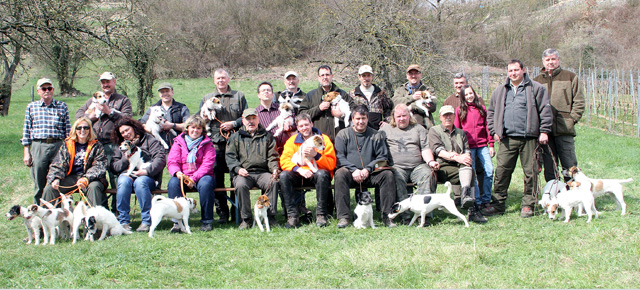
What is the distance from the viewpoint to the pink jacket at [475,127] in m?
5.49

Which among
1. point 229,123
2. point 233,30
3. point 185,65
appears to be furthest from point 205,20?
point 229,123

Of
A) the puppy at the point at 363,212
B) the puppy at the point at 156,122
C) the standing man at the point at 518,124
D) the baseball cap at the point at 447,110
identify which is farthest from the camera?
the puppy at the point at 156,122

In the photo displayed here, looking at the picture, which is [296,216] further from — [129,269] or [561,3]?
[561,3]

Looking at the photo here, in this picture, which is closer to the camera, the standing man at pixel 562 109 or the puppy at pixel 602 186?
the puppy at pixel 602 186

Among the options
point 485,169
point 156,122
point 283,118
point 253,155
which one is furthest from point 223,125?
point 485,169

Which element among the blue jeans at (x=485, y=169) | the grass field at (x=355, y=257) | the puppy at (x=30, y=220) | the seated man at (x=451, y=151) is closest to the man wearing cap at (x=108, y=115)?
the puppy at (x=30, y=220)

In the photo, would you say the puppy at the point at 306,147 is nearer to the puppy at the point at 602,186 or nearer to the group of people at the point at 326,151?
the group of people at the point at 326,151

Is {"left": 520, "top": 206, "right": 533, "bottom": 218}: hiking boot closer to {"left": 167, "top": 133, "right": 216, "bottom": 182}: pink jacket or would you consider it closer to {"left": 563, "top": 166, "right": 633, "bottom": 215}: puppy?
{"left": 563, "top": 166, "right": 633, "bottom": 215}: puppy

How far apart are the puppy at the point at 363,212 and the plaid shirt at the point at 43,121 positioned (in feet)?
11.6

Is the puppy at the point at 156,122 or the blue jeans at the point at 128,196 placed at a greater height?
the puppy at the point at 156,122

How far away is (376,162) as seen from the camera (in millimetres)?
5105

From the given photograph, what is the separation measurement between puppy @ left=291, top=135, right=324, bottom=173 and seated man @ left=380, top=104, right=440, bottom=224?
75 centimetres

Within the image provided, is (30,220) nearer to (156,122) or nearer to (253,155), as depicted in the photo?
(156,122)

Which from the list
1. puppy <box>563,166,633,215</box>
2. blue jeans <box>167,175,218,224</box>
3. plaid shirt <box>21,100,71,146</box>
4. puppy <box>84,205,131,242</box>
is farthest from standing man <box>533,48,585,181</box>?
plaid shirt <box>21,100,71,146</box>
